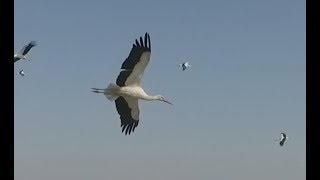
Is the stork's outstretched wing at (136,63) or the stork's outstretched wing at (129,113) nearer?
the stork's outstretched wing at (136,63)

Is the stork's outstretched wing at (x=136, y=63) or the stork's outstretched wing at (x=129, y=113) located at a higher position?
the stork's outstretched wing at (x=136, y=63)

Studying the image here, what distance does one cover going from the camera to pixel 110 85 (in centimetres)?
1512

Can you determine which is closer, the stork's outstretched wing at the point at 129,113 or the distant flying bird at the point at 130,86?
the distant flying bird at the point at 130,86

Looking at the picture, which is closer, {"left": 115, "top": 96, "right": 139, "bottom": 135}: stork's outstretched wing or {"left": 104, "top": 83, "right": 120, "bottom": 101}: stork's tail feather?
{"left": 104, "top": 83, "right": 120, "bottom": 101}: stork's tail feather

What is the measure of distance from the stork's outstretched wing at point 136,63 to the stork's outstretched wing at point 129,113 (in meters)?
1.15

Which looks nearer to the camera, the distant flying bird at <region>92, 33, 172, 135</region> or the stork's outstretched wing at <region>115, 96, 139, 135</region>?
the distant flying bird at <region>92, 33, 172, 135</region>

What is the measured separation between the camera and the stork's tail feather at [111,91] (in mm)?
15141

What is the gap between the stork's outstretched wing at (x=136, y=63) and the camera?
1493cm

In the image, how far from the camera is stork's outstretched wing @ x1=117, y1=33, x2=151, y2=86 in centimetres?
1493

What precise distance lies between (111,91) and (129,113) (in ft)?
5.19

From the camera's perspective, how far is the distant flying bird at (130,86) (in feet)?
49.1

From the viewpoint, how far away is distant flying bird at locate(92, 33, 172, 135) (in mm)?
14953

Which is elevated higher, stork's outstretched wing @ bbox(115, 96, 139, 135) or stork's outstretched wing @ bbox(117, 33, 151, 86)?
stork's outstretched wing @ bbox(117, 33, 151, 86)
